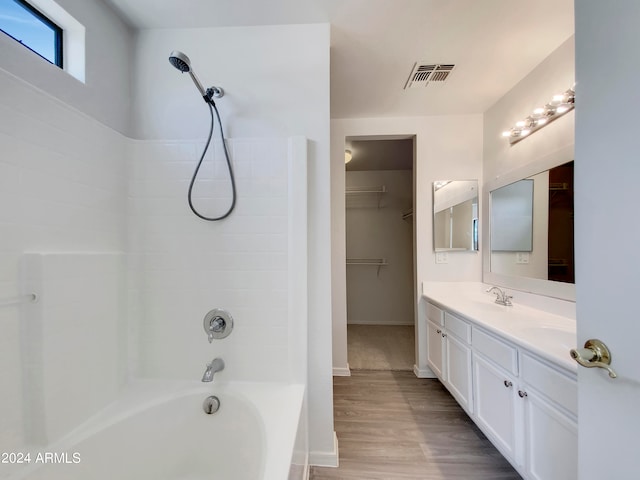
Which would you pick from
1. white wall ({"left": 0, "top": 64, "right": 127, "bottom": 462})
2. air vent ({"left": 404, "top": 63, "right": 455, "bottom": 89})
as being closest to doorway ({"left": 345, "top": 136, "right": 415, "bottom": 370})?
air vent ({"left": 404, "top": 63, "right": 455, "bottom": 89})

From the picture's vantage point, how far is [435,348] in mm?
2201

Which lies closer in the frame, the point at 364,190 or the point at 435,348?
the point at 435,348

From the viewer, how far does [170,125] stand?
150cm

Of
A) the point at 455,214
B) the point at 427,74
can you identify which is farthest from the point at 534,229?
the point at 427,74

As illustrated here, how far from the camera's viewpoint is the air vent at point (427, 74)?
1794 millimetres

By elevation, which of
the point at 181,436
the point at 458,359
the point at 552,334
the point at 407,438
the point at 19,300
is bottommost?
the point at 407,438

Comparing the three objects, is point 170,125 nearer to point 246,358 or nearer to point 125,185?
point 125,185

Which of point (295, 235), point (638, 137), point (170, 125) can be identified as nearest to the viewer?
point (638, 137)

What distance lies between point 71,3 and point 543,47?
2677 millimetres

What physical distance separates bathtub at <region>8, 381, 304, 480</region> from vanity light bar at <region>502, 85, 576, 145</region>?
2.34 metres

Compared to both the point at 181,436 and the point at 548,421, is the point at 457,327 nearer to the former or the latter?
the point at 548,421

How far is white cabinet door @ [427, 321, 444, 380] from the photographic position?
2086 mm

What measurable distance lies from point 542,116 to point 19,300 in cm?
298

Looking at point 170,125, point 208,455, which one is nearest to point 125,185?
point 170,125
